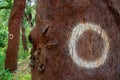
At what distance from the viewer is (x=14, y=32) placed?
935 centimetres

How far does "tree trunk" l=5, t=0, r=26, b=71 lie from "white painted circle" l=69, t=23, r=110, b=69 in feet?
22.4

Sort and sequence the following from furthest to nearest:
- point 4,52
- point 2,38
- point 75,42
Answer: point 2,38 < point 4,52 < point 75,42

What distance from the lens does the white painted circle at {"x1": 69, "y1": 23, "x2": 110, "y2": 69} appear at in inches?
80.5

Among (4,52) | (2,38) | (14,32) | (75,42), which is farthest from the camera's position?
(2,38)

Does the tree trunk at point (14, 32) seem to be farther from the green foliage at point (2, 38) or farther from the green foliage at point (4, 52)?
the green foliage at point (2, 38)

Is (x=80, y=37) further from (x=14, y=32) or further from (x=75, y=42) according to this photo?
(x=14, y=32)

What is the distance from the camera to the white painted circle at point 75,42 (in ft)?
6.71

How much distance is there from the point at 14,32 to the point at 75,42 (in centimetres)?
743

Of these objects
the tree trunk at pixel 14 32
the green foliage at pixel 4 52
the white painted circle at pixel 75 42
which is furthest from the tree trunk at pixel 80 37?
the tree trunk at pixel 14 32

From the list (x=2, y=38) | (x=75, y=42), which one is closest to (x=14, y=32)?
(x=75, y=42)

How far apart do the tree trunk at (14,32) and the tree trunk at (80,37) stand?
267 inches

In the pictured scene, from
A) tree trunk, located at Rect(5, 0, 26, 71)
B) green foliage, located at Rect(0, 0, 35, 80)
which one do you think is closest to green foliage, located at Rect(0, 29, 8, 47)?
green foliage, located at Rect(0, 0, 35, 80)

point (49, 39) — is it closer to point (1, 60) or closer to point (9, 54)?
point (9, 54)

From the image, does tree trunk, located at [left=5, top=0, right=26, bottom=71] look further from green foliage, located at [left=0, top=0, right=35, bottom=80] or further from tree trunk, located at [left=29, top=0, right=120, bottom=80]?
tree trunk, located at [left=29, top=0, right=120, bottom=80]
